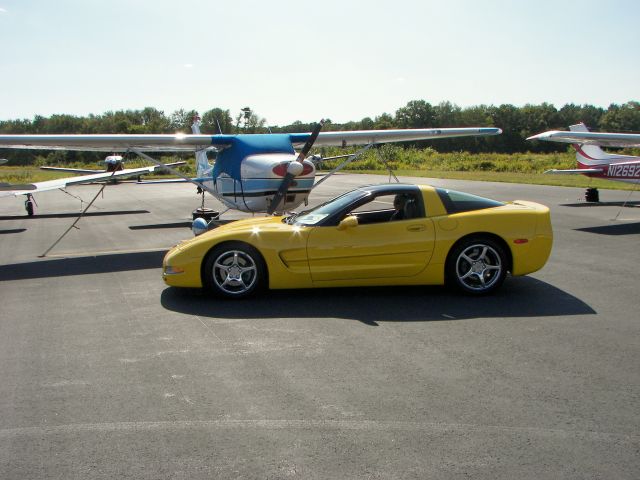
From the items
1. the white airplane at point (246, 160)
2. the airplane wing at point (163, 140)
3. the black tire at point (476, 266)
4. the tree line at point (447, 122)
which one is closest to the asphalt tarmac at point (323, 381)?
the black tire at point (476, 266)

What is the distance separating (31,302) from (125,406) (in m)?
3.83

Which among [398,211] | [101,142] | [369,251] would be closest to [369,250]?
[369,251]

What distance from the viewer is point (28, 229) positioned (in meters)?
15.6

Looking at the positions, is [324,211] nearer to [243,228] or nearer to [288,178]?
[243,228]

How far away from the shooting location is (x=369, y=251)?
674 cm

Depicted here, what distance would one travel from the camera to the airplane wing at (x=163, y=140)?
10.9 m

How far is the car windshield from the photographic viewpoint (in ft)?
22.9

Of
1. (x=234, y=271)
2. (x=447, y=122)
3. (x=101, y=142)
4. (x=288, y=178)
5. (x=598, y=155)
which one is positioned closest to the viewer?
(x=234, y=271)

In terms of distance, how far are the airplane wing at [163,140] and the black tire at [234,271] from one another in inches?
218

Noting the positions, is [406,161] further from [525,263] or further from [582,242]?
[525,263]

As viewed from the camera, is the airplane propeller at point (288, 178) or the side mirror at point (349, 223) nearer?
the side mirror at point (349, 223)

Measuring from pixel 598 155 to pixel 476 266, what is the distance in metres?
16.1

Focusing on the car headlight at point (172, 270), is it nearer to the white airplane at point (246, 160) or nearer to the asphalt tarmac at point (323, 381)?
the asphalt tarmac at point (323, 381)

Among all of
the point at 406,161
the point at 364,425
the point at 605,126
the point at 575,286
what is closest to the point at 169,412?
the point at 364,425
